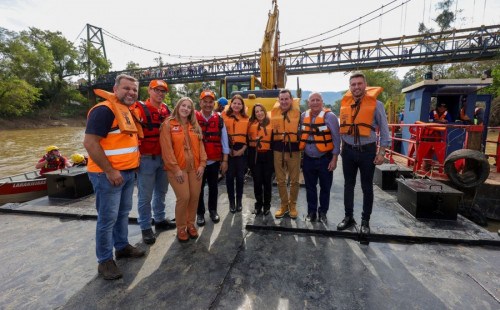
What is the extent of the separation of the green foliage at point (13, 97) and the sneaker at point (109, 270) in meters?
43.1

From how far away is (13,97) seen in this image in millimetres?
32219

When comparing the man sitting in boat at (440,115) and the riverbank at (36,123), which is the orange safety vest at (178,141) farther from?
the riverbank at (36,123)

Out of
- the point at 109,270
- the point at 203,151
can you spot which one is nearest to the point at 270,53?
the point at 203,151

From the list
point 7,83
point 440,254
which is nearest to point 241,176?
point 440,254

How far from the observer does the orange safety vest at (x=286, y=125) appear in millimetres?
3545

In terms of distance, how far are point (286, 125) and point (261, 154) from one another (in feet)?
1.92

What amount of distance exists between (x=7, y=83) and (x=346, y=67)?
43180 mm

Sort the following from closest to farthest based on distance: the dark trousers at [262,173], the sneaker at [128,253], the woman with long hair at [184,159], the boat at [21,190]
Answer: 1. the sneaker at [128,253]
2. the woman with long hair at [184,159]
3. the dark trousers at [262,173]
4. the boat at [21,190]

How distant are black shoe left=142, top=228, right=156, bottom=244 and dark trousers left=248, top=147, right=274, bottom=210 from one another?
5.11ft

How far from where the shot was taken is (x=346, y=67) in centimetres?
2531

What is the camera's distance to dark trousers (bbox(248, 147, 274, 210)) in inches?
148

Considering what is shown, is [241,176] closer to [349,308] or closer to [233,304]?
[233,304]

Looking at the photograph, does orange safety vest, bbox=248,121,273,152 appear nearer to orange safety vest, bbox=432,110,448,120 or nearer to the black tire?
the black tire

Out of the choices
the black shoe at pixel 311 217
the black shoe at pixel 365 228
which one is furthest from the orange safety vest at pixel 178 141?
the black shoe at pixel 365 228
